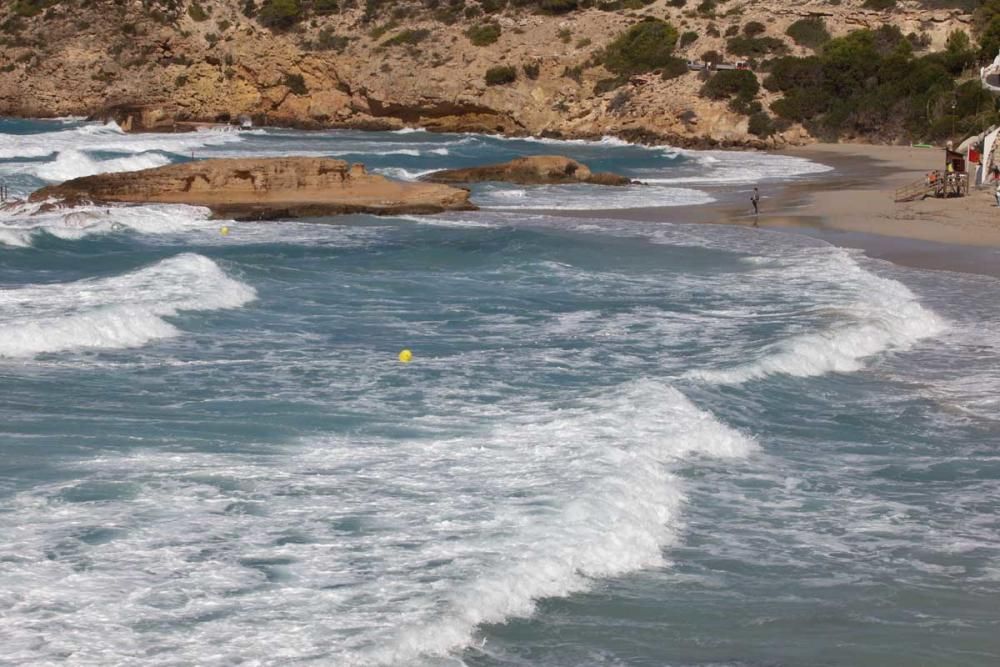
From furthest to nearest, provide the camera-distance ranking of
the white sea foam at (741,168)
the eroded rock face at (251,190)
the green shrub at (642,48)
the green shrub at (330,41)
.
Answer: the green shrub at (330,41)
the green shrub at (642,48)
the white sea foam at (741,168)
the eroded rock face at (251,190)

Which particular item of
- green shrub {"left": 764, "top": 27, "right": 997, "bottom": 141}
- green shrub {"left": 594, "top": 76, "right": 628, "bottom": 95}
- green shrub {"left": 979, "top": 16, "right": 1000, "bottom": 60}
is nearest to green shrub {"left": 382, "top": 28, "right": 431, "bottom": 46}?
green shrub {"left": 594, "top": 76, "right": 628, "bottom": 95}

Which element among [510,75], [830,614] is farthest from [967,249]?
[510,75]

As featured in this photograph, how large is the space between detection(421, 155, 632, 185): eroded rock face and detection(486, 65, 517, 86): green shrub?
32113mm

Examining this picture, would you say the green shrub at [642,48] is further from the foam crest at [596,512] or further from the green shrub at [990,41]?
the foam crest at [596,512]

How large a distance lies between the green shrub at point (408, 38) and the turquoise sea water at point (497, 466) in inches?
2348

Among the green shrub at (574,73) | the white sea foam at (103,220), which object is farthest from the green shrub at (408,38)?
the white sea foam at (103,220)

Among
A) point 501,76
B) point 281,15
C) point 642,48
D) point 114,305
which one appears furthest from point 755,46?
point 114,305

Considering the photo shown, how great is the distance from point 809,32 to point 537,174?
34.8m

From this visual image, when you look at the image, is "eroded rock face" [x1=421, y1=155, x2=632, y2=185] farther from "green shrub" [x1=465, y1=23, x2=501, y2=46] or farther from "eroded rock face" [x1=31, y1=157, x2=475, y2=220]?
"green shrub" [x1=465, y1=23, x2=501, y2=46]

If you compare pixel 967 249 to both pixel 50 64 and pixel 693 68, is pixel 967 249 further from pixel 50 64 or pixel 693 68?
pixel 50 64

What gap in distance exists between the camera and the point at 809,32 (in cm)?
6869

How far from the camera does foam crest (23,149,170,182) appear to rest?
38812 mm

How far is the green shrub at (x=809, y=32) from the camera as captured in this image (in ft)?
224

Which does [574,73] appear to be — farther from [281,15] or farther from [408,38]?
[281,15]
